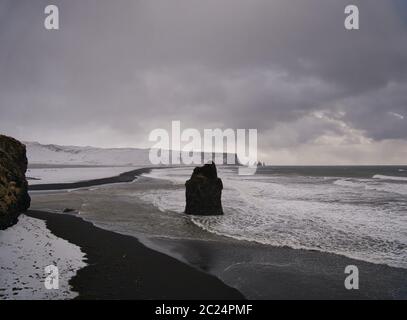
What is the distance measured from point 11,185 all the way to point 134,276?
1009cm

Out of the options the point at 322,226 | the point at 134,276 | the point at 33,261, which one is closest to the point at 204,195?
the point at 322,226

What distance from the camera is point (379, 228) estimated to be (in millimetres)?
19172

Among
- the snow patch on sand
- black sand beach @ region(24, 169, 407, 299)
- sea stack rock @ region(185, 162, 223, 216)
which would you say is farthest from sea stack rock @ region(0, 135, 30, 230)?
sea stack rock @ region(185, 162, 223, 216)

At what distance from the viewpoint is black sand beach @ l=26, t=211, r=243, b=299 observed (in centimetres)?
909

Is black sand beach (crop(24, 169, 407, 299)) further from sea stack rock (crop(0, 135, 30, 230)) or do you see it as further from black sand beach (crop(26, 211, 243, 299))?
sea stack rock (crop(0, 135, 30, 230))

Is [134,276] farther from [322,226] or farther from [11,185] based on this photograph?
[322,226]

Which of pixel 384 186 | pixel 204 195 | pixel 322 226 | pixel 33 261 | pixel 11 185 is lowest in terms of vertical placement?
pixel 384 186

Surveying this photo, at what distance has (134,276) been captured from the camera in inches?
411

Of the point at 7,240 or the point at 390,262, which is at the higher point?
the point at 7,240

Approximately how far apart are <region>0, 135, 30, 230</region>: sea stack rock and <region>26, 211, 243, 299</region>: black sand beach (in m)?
2.56

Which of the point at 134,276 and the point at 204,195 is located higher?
the point at 204,195

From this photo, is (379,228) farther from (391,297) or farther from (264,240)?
(391,297)
